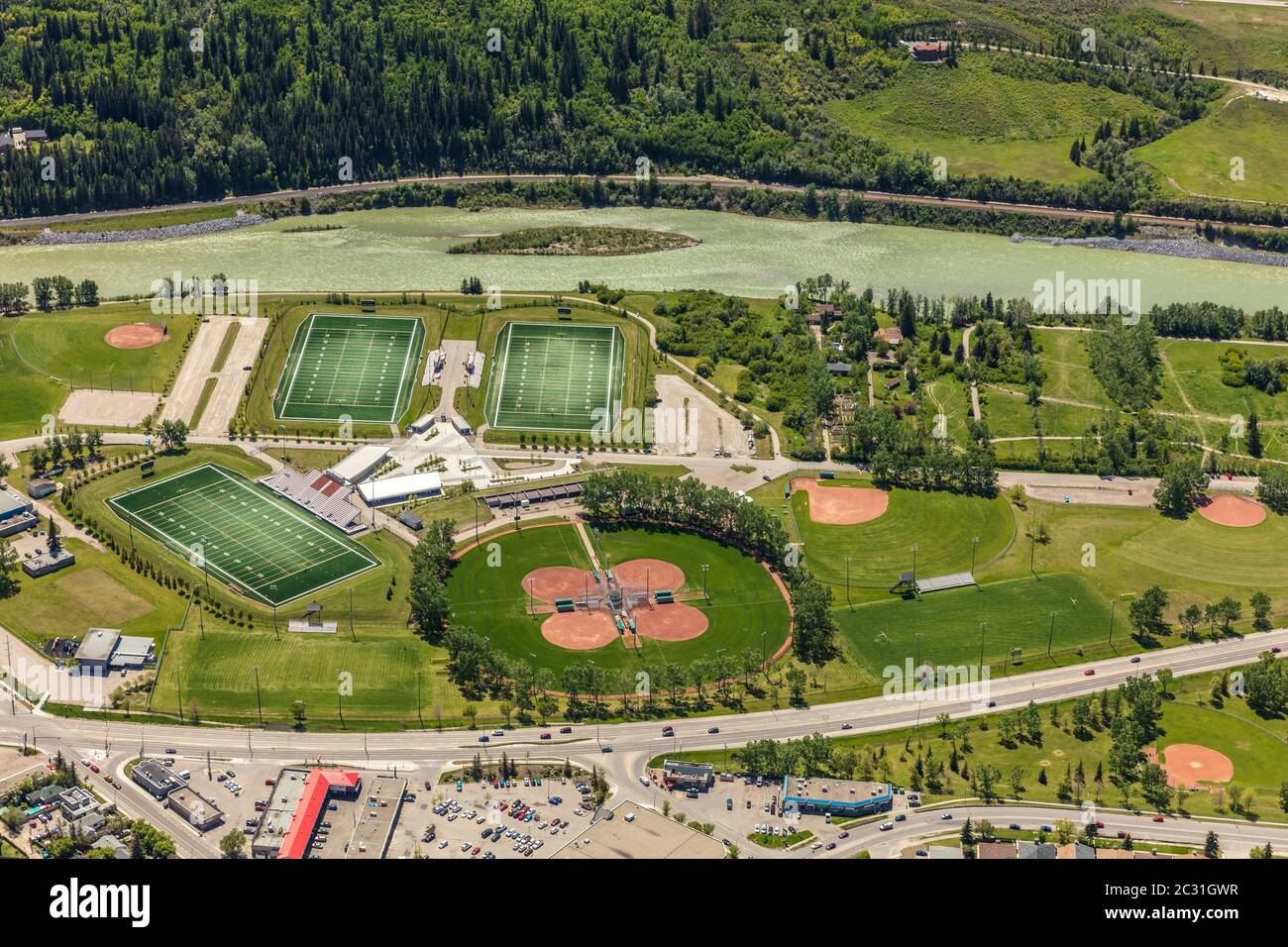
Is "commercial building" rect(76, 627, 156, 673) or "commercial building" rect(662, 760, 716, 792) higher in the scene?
"commercial building" rect(76, 627, 156, 673)

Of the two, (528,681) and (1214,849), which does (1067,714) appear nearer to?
(1214,849)

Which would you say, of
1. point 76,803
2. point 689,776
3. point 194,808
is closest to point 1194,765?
point 689,776

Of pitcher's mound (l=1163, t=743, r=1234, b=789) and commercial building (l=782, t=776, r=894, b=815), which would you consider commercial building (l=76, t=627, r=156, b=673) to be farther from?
pitcher's mound (l=1163, t=743, r=1234, b=789)

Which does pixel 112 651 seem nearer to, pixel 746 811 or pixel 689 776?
pixel 689 776

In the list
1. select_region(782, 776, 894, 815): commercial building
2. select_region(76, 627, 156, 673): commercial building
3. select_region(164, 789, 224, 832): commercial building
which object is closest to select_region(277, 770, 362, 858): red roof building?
select_region(164, 789, 224, 832): commercial building

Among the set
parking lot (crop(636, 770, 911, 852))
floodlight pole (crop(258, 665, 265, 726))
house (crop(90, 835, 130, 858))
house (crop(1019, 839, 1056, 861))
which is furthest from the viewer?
floodlight pole (crop(258, 665, 265, 726))

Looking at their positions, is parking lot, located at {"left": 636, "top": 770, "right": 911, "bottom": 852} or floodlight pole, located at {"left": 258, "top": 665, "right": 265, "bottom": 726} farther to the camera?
floodlight pole, located at {"left": 258, "top": 665, "right": 265, "bottom": 726}
